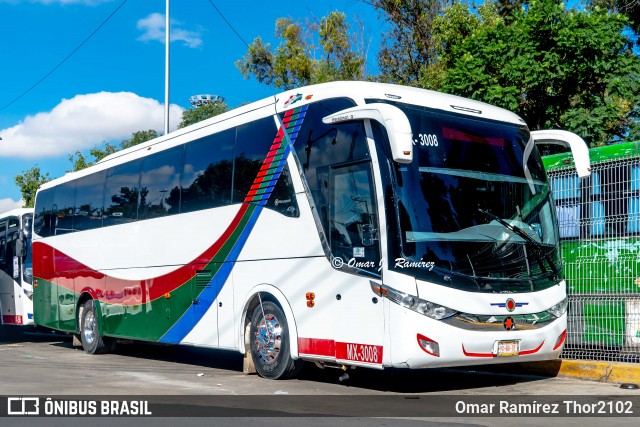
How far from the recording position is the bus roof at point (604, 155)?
10.7 m

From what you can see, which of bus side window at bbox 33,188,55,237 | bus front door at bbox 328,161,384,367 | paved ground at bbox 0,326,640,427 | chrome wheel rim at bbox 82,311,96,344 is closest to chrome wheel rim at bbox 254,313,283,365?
paved ground at bbox 0,326,640,427

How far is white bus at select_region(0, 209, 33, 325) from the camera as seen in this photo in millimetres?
20750

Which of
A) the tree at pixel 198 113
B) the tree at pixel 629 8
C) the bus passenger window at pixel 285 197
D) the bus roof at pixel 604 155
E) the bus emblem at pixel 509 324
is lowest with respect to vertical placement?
the bus emblem at pixel 509 324

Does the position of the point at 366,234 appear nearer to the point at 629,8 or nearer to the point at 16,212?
the point at 16,212

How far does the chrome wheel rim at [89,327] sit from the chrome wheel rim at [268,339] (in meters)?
6.54

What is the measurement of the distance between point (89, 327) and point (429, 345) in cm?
1013

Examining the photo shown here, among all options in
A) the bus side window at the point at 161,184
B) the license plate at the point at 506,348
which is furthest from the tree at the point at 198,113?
the license plate at the point at 506,348

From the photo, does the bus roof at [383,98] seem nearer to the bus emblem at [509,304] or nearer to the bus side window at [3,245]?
the bus emblem at [509,304]

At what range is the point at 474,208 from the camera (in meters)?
9.42

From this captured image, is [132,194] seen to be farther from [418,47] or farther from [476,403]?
[418,47]

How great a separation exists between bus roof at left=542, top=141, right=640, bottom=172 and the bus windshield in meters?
1.21

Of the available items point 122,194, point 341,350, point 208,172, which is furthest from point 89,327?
point 341,350

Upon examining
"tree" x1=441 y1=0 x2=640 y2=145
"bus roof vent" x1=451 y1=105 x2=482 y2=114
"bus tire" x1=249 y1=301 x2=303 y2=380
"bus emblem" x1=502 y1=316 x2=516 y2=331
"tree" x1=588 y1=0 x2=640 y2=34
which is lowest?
"bus tire" x1=249 y1=301 x2=303 y2=380

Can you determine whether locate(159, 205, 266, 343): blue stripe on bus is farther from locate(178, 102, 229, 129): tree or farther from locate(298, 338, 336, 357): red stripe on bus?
locate(178, 102, 229, 129): tree
